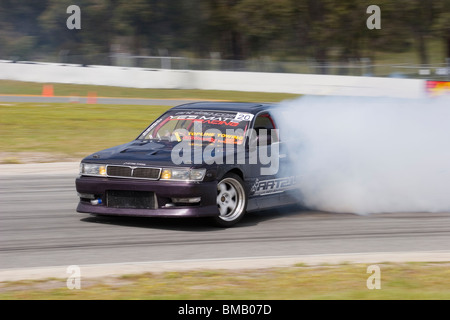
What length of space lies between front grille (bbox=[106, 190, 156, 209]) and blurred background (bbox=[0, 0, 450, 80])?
126ft

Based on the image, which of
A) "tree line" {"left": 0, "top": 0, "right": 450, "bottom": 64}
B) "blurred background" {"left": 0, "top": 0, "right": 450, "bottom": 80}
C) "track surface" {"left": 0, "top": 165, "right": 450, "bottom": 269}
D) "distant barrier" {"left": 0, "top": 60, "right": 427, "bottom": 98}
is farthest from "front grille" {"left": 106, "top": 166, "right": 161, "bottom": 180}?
"tree line" {"left": 0, "top": 0, "right": 450, "bottom": 64}

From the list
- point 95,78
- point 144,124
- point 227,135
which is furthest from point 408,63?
point 227,135

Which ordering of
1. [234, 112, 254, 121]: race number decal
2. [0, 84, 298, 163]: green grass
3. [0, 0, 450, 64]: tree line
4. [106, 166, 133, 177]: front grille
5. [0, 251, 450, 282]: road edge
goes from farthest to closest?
[0, 0, 450, 64]: tree line
[0, 84, 298, 163]: green grass
[234, 112, 254, 121]: race number decal
[106, 166, 133, 177]: front grille
[0, 251, 450, 282]: road edge

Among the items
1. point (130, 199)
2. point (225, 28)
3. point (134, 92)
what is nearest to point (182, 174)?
point (130, 199)

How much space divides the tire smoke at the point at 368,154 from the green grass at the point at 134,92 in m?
20.5

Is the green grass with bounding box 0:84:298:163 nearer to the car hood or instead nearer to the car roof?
the car roof

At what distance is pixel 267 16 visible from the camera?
166 ft

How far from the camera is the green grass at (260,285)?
5.35 metres

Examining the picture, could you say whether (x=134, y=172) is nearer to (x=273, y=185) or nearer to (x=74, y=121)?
(x=273, y=185)

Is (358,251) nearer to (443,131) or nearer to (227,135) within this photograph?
(227,135)

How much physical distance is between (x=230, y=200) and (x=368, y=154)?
2.39 m

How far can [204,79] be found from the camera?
3425 centimetres

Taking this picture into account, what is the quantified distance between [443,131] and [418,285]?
475 centimetres

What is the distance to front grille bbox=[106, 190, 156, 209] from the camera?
7.80 m
